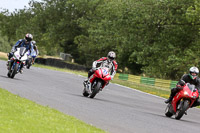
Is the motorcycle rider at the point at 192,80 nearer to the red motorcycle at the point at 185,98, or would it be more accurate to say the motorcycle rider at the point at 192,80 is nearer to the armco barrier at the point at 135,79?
the red motorcycle at the point at 185,98

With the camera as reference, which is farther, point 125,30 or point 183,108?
point 125,30

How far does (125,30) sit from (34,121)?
3634 centimetres

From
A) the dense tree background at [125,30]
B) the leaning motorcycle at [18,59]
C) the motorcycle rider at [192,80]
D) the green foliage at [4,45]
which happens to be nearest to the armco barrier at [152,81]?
the dense tree background at [125,30]

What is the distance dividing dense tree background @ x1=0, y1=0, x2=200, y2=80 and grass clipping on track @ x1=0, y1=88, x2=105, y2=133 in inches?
863

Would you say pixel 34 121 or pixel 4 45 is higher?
pixel 34 121

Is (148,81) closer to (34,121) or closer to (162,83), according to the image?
(162,83)

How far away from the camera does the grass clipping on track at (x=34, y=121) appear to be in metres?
7.52

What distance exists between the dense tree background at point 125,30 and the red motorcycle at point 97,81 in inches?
618

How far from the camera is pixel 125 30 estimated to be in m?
44.2

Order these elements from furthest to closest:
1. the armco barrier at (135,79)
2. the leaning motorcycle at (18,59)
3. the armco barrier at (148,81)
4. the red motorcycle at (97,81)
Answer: the armco barrier at (135,79) → the armco barrier at (148,81) → the leaning motorcycle at (18,59) → the red motorcycle at (97,81)

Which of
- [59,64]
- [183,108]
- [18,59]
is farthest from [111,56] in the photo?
[59,64]

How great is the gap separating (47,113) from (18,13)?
61158 millimetres

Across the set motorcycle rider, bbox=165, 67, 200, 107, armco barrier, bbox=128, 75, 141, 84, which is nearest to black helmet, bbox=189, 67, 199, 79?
motorcycle rider, bbox=165, 67, 200, 107

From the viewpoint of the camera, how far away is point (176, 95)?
14.1 m
